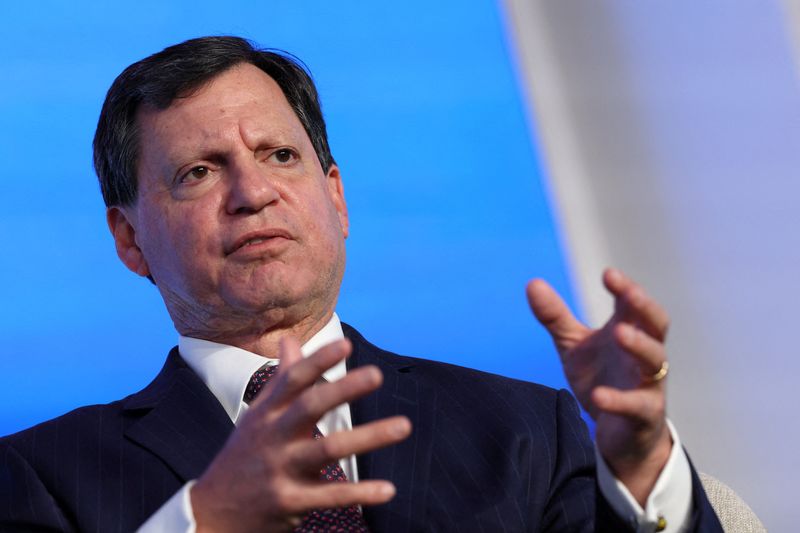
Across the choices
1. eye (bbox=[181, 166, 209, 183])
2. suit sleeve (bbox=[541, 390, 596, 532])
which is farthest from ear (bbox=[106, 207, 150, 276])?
suit sleeve (bbox=[541, 390, 596, 532])

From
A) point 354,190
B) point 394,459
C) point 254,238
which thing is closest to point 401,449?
point 394,459

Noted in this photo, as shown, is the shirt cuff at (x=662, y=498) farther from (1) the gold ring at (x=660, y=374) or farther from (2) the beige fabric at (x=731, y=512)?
(2) the beige fabric at (x=731, y=512)

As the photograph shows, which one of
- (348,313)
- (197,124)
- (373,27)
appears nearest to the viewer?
(197,124)

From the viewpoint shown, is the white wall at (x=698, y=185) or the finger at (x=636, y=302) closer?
the finger at (x=636, y=302)

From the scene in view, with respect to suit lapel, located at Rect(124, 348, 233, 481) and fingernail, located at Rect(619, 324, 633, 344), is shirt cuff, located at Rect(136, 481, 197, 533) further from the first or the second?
fingernail, located at Rect(619, 324, 633, 344)

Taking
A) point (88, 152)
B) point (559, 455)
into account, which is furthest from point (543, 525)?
point (88, 152)

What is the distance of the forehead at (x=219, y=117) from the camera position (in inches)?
75.8

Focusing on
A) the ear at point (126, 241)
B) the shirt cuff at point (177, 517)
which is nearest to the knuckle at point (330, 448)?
the shirt cuff at point (177, 517)

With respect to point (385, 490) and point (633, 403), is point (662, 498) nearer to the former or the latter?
point (633, 403)

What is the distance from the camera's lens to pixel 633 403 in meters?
1.20

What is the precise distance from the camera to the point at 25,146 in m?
2.59

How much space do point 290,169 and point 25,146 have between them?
0.96 metres

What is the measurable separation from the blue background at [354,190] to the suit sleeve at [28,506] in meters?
0.87

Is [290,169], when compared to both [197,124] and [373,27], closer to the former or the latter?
[197,124]
